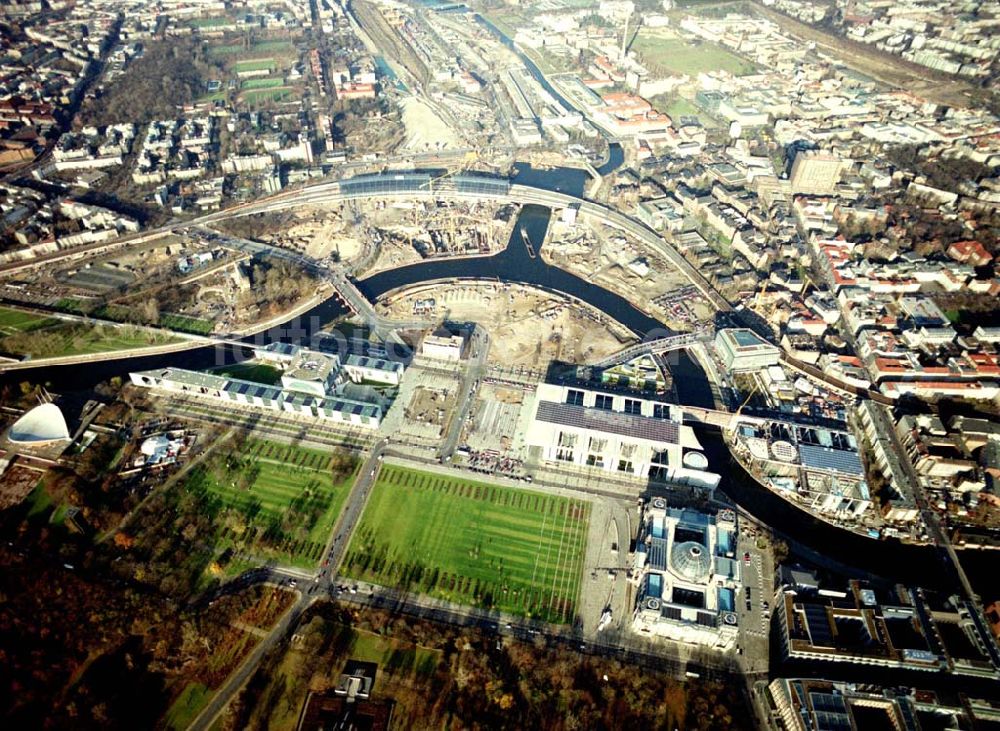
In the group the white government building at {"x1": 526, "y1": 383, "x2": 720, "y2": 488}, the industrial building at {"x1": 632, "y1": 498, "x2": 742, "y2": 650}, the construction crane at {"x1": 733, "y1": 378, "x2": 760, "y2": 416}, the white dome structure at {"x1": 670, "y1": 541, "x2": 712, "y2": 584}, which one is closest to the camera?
the industrial building at {"x1": 632, "y1": 498, "x2": 742, "y2": 650}

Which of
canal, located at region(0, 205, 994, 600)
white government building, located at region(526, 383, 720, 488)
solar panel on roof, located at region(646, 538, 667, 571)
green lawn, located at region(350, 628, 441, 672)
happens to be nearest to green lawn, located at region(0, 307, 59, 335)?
canal, located at region(0, 205, 994, 600)

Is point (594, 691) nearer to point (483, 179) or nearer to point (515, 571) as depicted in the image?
point (515, 571)

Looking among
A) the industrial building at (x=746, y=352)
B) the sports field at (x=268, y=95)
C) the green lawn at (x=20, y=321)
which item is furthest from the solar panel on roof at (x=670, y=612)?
the sports field at (x=268, y=95)

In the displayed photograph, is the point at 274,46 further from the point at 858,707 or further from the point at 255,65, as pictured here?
the point at 858,707

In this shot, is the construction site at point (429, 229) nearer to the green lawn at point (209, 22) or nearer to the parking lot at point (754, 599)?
the parking lot at point (754, 599)

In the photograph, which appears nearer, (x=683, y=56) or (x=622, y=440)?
(x=622, y=440)

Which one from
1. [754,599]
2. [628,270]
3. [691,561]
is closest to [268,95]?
[628,270]

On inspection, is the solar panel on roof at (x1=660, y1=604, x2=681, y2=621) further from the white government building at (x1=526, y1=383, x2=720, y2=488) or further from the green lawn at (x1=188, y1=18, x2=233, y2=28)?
the green lawn at (x1=188, y1=18, x2=233, y2=28)
